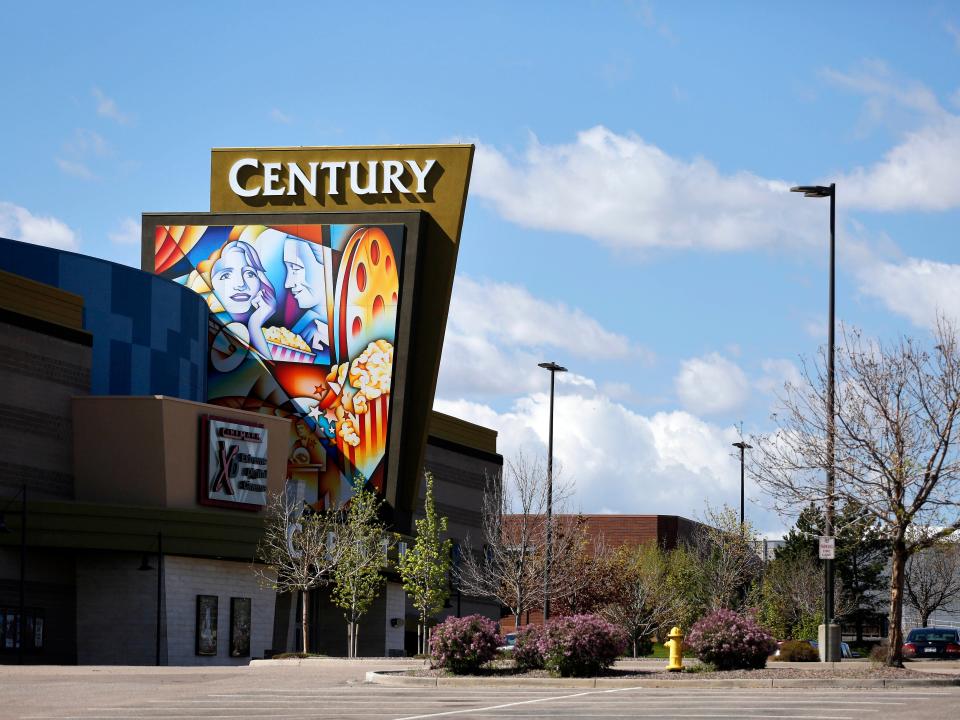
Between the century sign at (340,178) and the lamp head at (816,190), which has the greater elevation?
the century sign at (340,178)

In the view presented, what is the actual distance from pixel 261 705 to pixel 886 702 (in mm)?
11386

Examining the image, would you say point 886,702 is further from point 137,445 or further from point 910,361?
point 137,445

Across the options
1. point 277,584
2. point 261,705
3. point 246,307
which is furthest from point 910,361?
point 246,307

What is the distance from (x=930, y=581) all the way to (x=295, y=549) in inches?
2190

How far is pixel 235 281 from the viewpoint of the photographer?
70.4 m

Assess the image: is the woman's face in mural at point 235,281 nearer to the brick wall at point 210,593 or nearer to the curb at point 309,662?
the brick wall at point 210,593

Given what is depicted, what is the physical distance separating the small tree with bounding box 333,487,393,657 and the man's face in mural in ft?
35.3

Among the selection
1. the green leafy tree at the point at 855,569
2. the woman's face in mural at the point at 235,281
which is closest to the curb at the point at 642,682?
the woman's face in mural at the point at 235,281

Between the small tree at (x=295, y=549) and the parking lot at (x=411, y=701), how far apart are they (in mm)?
21819

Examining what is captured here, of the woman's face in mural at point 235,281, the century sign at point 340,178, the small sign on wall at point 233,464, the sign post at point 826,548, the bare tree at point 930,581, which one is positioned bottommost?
the bare tree at point 930,581

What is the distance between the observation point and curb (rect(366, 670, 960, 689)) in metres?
29.3

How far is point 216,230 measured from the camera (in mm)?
71750

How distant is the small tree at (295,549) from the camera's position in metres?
Answer: 57.6

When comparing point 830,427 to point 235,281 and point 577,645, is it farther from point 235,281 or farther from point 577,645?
point 235,281
